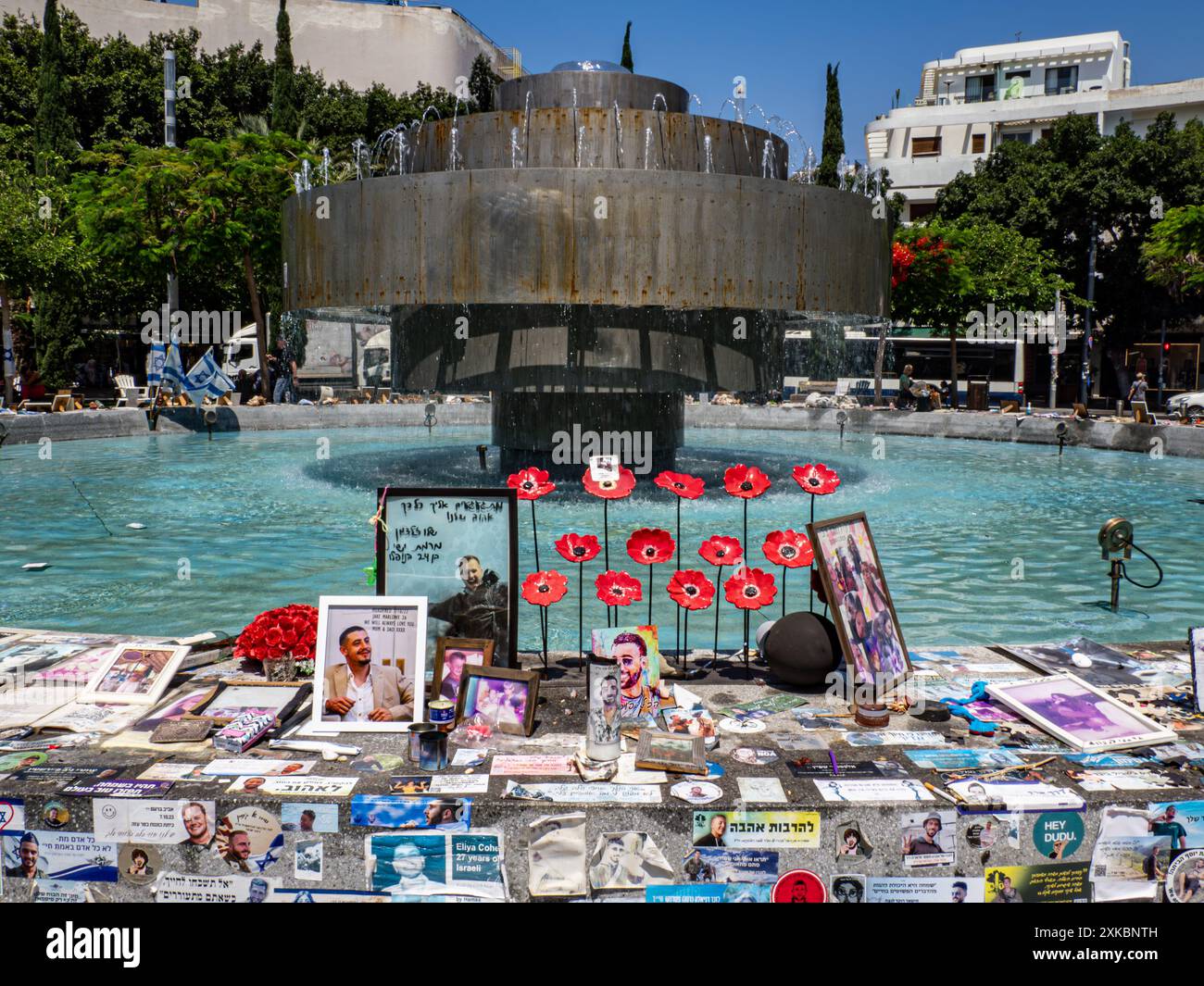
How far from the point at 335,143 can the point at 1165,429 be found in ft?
117

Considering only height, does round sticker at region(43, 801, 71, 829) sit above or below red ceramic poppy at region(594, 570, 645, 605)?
below

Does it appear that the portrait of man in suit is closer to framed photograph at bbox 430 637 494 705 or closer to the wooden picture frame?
framed photograph at bbox 430 637 494 705

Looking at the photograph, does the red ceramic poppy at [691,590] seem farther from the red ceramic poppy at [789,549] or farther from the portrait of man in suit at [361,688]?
the portrait of man in suit at [361,688]

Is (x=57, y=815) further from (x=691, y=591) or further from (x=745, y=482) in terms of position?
(x=745, y=482)

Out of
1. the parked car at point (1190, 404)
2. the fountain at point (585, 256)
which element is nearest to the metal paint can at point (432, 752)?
the fountain at point (585, 256)

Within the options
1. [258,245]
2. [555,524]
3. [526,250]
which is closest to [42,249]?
[258,245]

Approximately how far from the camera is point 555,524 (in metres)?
11.3

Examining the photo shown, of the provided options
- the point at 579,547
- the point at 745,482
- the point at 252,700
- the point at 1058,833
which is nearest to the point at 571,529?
the point at 745,482

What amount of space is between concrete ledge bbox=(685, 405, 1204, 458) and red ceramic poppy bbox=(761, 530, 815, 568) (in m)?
18.8

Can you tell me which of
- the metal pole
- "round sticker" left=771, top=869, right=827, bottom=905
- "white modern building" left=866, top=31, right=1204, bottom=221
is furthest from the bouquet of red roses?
"white modern building" left=866, top=31, right=1204, bottom=221

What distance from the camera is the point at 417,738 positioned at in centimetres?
387

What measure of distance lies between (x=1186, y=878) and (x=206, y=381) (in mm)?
24052

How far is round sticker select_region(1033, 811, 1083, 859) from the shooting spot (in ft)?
11.5
